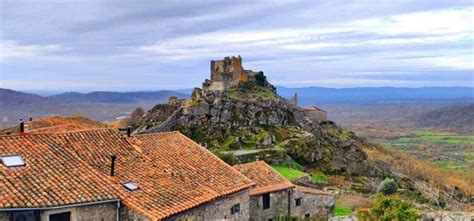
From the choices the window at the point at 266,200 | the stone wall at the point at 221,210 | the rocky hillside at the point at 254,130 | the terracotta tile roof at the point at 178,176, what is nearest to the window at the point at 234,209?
the stone wall at the point at 221,210

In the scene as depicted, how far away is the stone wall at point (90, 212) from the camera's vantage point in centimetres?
1697

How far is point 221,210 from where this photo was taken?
20438 millimetres

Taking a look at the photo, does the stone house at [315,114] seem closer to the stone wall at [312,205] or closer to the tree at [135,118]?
the tree at [135,118]

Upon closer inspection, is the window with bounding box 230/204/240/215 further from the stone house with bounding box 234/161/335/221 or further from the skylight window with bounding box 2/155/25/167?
the skylight window with bounding box 2/155/25/167

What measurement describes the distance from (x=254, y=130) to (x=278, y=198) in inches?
1158

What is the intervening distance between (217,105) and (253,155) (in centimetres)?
1259

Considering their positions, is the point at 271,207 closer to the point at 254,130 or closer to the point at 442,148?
the point at 254,130

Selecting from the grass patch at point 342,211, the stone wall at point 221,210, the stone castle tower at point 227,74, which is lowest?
the grass patch at point 342,211

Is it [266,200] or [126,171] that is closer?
[126,171]

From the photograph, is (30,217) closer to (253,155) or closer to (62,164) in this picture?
(62,164)

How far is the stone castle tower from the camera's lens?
77000 millimetres

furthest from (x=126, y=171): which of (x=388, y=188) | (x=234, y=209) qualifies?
(x=388, y=188)

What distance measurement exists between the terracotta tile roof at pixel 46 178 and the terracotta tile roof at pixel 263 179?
8.49 meters

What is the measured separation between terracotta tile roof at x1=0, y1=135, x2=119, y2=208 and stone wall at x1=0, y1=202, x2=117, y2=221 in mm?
308
